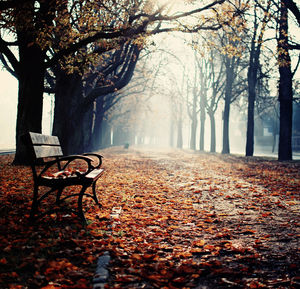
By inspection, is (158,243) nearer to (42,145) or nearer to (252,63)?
(42,145)

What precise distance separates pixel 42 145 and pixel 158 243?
8.34ft

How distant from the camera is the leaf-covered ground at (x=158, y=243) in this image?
282 cm

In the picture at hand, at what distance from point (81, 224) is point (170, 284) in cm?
204

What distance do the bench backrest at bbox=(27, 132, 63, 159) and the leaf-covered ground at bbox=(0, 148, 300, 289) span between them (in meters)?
0.97

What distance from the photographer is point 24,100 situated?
431 inches

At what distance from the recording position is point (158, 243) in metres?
3.83

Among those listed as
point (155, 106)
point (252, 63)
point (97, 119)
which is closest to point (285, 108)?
point (252, 63)

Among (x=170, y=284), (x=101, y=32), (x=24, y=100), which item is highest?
(x=101, y=32)

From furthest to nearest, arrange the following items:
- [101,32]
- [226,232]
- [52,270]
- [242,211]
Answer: [101,32]
[242,211]
[226,232]
[52,270]

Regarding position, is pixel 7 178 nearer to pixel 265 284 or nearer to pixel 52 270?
pixel 52 270

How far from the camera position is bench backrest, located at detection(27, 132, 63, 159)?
14.3 feet

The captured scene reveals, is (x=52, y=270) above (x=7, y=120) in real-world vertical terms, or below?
below

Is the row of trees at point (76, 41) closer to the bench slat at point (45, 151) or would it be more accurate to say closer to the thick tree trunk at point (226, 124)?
the bench slat at point (45, 151)

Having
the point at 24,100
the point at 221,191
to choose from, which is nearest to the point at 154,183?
the point at 221,191
